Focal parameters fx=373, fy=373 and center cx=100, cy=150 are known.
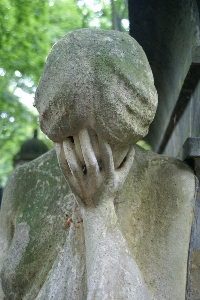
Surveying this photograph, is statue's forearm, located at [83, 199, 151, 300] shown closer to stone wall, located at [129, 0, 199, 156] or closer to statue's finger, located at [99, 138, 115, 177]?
statue's finger, located at [99, 138, 115, 177]

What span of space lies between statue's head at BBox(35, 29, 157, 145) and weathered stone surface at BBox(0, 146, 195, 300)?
1.17 feet

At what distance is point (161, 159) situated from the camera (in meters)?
1.67

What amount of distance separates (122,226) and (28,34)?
5.29m

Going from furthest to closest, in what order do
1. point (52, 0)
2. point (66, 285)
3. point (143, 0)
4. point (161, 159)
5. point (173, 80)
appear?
point (52, 0)
point (173, 80)
point (143, 0)
point (161, 159)
point (66, 285)

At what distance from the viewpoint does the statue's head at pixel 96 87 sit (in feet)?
3.93

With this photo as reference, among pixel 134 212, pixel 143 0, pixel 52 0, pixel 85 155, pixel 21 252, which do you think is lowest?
pixel 52 0

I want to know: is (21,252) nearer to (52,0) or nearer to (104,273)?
(104,273)

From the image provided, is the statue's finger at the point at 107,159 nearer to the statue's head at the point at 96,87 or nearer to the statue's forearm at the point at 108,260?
the statue's head at the point at 96,87

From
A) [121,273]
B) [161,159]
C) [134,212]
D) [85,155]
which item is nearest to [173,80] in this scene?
[161,159]

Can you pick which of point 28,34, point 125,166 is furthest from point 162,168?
point 28,34

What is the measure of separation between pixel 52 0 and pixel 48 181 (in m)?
5.54

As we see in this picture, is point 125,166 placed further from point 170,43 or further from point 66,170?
point 170,43

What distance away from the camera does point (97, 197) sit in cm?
135

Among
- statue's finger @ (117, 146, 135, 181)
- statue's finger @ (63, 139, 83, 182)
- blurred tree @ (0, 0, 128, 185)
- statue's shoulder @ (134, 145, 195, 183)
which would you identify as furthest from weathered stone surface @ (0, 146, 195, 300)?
blurred tree @ (0, 0, 128, 185)
